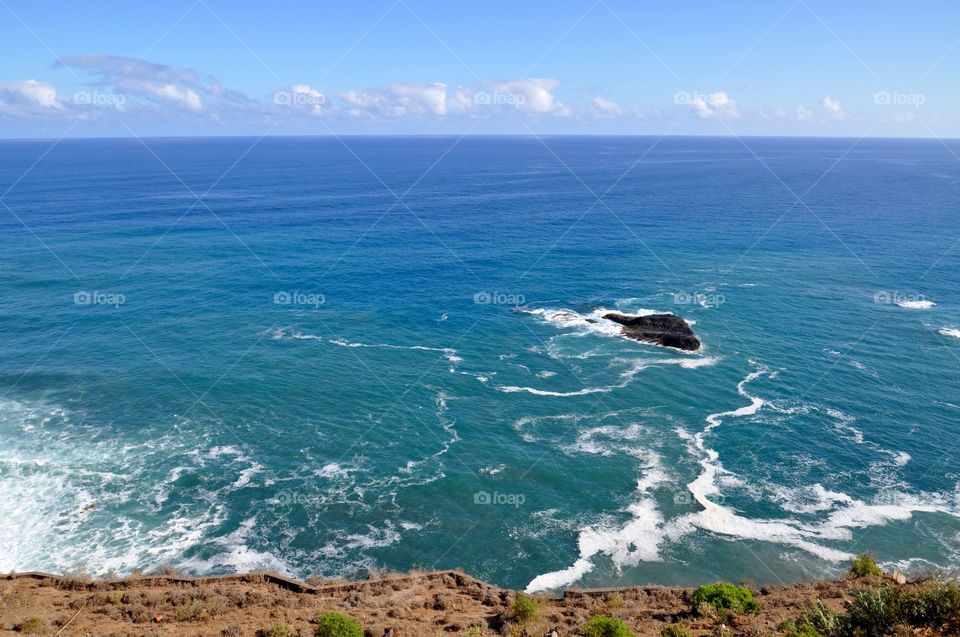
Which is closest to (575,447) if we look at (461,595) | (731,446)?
(731,446)

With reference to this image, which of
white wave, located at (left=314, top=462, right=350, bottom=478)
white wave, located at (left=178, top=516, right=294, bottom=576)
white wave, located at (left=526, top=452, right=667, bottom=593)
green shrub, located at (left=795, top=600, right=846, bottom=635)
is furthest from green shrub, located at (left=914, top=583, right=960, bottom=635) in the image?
white wave, located at (left=314, top=462, right=350, bottom=478)

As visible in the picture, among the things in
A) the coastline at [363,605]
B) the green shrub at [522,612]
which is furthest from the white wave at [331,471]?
the green shrub at [522,612]

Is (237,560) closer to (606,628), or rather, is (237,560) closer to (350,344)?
(606,628)

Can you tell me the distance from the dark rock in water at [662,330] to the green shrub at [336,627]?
57.5m

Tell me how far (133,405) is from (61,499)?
14896mm

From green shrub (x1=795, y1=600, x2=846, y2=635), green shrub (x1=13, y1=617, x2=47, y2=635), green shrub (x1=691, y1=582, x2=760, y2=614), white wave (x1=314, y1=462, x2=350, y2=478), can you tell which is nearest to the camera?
green shrub (x1=795, y1=600, x2=846, y2=635)

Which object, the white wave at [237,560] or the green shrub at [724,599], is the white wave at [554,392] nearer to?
the white wave at [237,560]

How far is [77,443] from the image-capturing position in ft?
185

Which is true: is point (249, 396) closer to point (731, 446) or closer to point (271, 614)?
point (271, 614)

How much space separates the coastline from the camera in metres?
31.7

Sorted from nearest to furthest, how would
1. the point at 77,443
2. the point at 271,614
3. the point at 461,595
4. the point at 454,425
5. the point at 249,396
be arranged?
1. the point at 271,614
2. the point at 461,595
3. the point at 77,443
4. the point at 454,425
5. the point at 249,396

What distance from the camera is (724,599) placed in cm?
3394

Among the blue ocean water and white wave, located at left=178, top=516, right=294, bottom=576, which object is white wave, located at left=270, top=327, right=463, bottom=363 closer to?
the blue ocean water

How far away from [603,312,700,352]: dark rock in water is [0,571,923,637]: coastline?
4026cm
